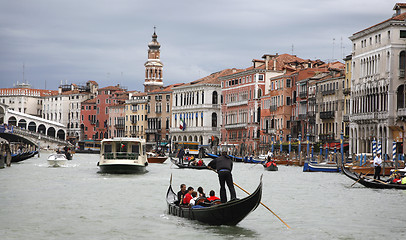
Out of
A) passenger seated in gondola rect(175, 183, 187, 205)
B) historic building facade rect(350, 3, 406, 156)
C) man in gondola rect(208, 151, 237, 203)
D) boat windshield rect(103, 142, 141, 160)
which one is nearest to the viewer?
man in gondola rect(208, 151, 237, 203)

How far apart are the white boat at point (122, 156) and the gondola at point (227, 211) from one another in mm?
14188

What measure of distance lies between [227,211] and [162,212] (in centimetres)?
Answer: 375

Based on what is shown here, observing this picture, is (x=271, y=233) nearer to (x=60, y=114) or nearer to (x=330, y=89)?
(x=330, y=89)

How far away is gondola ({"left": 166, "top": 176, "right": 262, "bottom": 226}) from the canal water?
0.14 meters

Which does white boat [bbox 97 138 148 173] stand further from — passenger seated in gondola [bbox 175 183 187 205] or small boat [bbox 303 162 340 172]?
passenger seated in gondola [bbox 175 183 187 205]

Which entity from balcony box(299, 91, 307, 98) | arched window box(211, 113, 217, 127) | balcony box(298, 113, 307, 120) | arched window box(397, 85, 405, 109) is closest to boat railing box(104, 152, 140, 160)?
arched window box(397, 85, 405, 109)

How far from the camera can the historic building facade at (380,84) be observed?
135 feet

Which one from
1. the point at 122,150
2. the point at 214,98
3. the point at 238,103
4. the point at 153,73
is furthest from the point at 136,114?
the point at 122,150

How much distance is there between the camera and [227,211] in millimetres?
14547

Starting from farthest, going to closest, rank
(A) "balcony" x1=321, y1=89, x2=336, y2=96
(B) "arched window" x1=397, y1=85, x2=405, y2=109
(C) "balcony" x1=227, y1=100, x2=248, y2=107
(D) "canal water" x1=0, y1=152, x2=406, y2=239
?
(C) "balcony" x1=227, y1=100, x2=248, y2=107 < (A) "balcony" x1=321, y1=89, x2=336, y2=96 < (B) "arched window" x1=397, y1=85, x2=405, y2=109 < (D) "canal water" x1=0, y1=152, x2=406, y2=239

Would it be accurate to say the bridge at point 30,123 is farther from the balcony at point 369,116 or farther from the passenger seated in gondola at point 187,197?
→ the passenger seated in gondola at point 187,197

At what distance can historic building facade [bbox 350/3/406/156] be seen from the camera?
4128 cm

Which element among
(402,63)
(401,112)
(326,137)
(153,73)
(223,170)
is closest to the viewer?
(223,170)

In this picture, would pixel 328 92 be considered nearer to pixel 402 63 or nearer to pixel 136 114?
pixel 402 63
